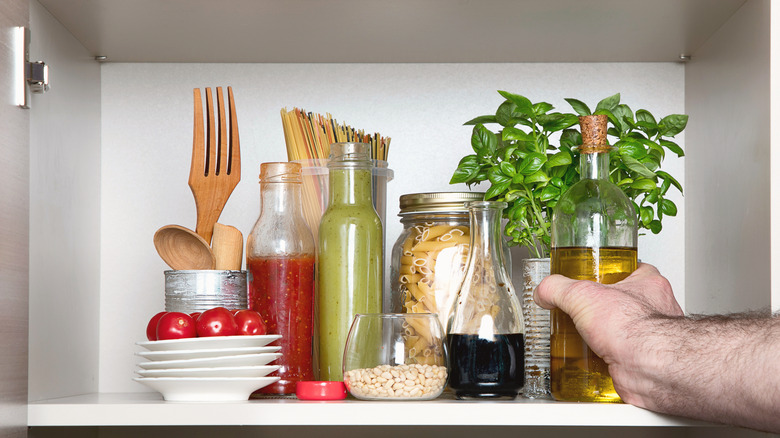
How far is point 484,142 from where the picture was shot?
898mm

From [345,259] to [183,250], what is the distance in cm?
20

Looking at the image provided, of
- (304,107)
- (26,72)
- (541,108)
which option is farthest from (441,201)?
(26,72)

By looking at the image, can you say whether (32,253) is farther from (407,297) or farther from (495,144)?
(495,144)

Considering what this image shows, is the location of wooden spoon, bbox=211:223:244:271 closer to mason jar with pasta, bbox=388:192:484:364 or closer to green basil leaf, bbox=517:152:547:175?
mason jar with pasta, bbox=388:192:484:364

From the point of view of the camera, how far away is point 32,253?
2.74 ft

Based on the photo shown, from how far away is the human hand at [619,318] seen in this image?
2.33 feet

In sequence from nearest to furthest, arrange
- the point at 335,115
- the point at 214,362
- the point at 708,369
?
the point at 708,369 < the point at 214,362 < the point at 335,115

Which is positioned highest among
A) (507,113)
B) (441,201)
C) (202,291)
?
(507,113)

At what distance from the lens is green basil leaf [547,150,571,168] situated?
84 centimetres

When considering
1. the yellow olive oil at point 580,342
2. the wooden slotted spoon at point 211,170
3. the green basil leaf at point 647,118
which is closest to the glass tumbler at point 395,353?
the yellow olive oil at point 580,342

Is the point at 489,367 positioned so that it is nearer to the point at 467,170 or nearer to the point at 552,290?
the point at 552,290

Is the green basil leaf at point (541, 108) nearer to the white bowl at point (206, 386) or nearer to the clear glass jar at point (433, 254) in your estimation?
the clear glass jar at point (433, 254)

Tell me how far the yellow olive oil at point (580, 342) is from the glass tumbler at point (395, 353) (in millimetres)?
120

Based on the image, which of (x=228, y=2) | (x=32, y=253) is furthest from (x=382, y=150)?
(x=32, y=253)
